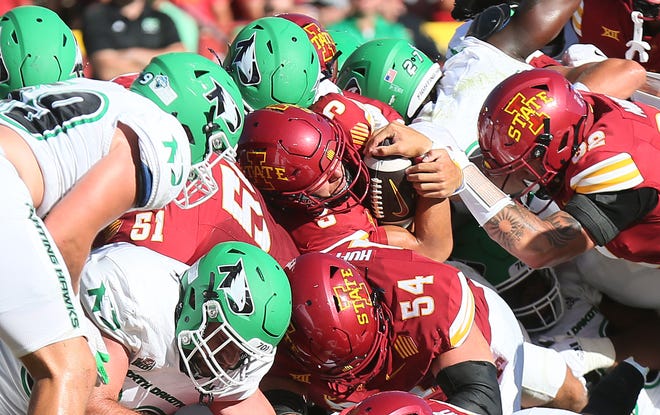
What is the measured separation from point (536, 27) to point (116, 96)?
282 cm

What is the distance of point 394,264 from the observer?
364 centimetres

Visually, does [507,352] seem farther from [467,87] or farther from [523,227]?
[467,87]

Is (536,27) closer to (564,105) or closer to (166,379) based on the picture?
(564,105)

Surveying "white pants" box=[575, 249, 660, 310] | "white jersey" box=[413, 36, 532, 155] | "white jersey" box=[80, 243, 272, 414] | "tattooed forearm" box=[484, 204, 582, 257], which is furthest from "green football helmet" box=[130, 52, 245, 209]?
"white pants" box=[575, 249, 660, 310]

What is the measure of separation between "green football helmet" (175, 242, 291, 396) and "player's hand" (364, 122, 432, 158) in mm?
1024

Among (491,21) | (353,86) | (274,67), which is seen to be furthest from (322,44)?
(491,21)

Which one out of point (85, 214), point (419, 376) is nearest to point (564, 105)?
point (419, 376)

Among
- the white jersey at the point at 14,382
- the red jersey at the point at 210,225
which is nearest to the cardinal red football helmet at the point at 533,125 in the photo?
the red jersey at the point at 210,225

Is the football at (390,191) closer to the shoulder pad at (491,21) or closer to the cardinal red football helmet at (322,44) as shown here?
the cardinal red football helmet at (322,44)

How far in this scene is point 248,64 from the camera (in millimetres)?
4246

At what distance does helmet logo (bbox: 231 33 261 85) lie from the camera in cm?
424

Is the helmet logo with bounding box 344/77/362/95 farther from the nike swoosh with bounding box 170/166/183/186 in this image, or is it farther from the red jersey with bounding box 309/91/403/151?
the nike swoosh with bounding box 170/166/183/186

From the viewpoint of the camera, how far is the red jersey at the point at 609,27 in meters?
5.12

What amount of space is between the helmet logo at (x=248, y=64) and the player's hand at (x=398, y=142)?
57 cm
